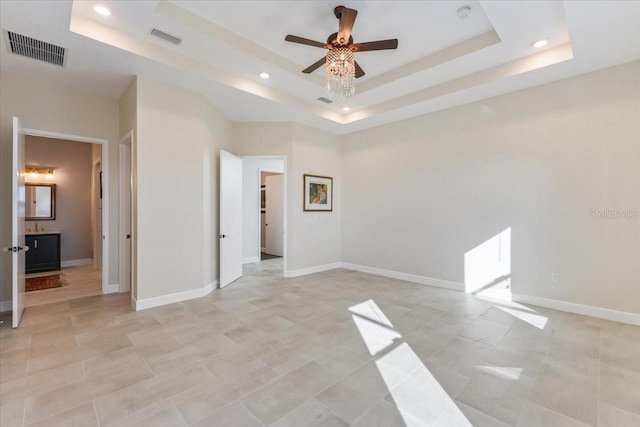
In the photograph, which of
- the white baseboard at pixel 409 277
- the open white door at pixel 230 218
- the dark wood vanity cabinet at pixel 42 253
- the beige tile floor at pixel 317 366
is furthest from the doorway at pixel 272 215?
the dark wood vanity cabinet at pixel 42 253

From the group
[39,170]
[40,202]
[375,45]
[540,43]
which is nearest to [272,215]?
[40,202]

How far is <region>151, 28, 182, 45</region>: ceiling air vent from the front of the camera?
312 cm

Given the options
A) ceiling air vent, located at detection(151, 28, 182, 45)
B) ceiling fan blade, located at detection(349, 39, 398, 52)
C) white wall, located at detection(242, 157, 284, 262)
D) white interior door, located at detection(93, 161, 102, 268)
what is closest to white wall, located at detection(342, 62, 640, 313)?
ceiling fan blade, located at detection(349, 39, 398, 52)

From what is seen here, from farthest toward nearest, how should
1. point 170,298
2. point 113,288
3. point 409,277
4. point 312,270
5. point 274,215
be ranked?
1. point 274,215
2. point 312,270
3. point 409,277
4. point 113,288
5. point 170,298

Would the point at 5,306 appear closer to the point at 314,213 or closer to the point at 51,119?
the point at 51,119

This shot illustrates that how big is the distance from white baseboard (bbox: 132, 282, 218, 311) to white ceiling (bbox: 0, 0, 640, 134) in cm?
299

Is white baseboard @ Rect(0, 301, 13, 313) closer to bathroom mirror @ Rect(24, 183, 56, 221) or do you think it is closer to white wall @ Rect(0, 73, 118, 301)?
white wall @ Rect(0, 73, 118, 301)

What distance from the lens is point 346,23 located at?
2.67 m

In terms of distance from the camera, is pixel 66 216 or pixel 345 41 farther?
pixel 66 216

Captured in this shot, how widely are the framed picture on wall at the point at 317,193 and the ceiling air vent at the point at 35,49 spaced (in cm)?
393

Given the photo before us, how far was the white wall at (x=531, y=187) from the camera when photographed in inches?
135

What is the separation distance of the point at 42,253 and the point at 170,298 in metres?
4.56

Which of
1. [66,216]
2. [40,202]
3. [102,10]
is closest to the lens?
[102,10]

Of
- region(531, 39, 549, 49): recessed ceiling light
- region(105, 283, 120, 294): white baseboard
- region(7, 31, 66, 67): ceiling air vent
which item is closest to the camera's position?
region(7, 31, 66, 67): ceiling air vent
